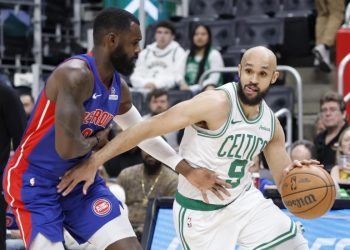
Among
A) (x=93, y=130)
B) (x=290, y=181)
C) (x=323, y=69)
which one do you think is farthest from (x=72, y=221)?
(x=323, y=69)

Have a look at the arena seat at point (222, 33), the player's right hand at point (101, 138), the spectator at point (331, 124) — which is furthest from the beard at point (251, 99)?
the arena seat at point (222, 33)

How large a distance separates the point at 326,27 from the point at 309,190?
589 centimetres

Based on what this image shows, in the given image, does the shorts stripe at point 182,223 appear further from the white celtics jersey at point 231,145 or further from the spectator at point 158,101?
the spectator at point 158,101

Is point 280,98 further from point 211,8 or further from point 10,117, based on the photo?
point 10,117

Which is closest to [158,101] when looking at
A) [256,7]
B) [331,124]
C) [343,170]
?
[331,124]

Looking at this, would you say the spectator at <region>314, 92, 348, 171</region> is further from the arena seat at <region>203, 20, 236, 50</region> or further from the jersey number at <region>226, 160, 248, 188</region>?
the arena seat at <region>203, 20, 236, 50</region>

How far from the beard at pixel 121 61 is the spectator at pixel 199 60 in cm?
519

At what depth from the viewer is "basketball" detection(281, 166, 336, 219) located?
539 centimetres

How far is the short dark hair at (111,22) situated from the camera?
5.17 m

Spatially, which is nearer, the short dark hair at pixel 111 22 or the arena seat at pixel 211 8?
the short dark hair at pixel 111 22

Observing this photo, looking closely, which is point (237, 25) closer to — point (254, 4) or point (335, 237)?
point (254, 4)

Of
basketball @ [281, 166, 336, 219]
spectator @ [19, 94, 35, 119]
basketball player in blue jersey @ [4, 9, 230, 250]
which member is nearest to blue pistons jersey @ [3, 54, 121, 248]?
basketball player in blue jersey @ [4, 9, 230, 250]

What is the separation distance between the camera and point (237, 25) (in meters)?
12.1

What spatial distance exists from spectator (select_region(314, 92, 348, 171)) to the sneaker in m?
2.06
